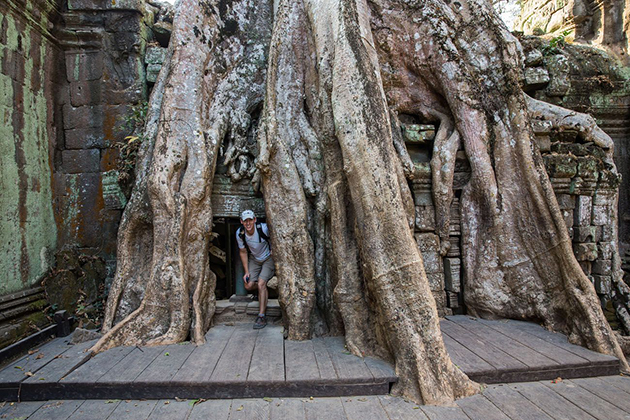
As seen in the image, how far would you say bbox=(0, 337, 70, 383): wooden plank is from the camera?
238 centimetres

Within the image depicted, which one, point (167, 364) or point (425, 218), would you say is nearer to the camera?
point (167, 364)

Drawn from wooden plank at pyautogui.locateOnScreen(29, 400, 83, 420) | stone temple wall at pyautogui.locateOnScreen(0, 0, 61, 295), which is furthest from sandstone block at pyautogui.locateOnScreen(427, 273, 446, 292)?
stone temple wall at pyautogui.locateOnScreen(0, 0, 61, 295)

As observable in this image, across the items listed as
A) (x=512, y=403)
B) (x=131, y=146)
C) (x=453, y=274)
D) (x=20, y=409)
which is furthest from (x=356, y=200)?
(x=131, y=146)

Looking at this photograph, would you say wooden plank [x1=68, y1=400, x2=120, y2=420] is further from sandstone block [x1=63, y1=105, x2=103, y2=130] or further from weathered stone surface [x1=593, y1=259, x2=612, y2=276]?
weathered stone surface [x1=593, y1=259, x2=612, y2=276]

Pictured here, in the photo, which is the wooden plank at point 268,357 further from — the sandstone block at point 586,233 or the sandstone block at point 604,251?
the sandstone block at point 604,251

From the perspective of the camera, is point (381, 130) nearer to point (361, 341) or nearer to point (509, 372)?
point (361, 341)

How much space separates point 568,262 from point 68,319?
439cm

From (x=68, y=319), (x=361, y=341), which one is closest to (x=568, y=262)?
(x=361, y=341)

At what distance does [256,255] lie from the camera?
357 cm

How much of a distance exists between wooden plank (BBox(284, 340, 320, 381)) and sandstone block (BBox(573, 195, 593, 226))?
9.74 feet

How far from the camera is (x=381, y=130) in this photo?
291 centimetres

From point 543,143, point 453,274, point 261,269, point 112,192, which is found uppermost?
point 543,143

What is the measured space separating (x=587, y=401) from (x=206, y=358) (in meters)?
2.51

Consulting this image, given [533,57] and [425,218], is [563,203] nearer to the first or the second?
[425,218]
